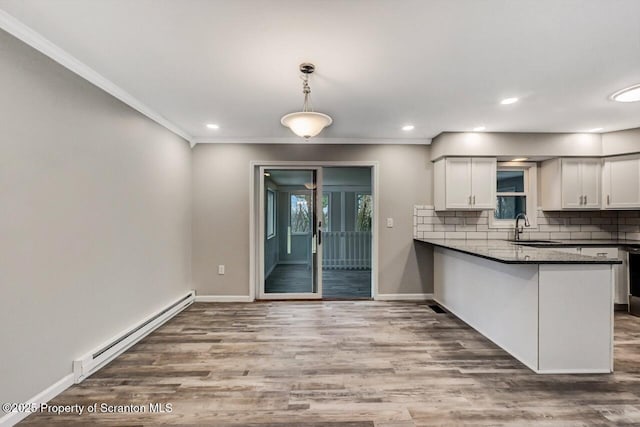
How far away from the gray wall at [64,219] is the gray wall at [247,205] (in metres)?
1.01

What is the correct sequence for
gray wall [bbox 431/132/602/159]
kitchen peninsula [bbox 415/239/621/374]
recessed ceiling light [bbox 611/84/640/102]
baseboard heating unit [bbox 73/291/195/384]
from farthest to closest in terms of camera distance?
gray wall [bbox 431/132/602/159] → recessed ceiling light [bbox 611/84/640/102] → kitchen peninsula [bbox 415/239/621/374] → baseboard heating unit [bbox 73/291/195/384]

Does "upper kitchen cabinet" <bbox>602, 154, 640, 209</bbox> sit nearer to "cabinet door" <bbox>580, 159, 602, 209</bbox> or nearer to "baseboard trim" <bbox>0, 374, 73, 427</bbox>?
"cabinet door" <bbox>580, 159, 602, 209</bbox>

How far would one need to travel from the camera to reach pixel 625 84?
2.43 metres

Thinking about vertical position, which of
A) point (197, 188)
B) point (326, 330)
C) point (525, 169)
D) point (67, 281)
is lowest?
point (326, 330)

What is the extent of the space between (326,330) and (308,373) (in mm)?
854

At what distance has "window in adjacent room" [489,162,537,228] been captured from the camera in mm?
4168

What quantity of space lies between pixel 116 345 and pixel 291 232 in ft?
8.59

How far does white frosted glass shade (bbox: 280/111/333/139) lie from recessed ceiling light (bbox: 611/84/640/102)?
2595 millimetres

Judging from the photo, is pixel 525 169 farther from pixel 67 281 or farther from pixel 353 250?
pixel 67 281

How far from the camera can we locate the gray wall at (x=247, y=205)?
13.5 feet

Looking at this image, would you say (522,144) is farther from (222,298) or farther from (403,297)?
(222,298)

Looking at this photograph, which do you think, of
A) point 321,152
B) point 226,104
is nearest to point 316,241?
point 321,152

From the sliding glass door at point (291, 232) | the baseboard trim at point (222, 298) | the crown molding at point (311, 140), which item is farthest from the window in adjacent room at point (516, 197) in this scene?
the baseboard trim at point (222, 298)

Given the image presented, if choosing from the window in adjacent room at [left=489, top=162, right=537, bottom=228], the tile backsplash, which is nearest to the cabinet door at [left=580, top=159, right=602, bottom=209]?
the tile backsplash
